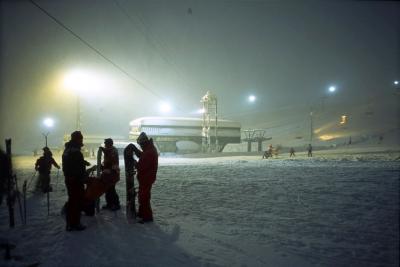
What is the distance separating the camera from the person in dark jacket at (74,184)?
6.48m

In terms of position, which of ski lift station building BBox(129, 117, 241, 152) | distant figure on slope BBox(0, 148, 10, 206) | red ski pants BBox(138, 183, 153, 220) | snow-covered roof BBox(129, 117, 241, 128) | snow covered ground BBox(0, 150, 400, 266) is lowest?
snow covered ground BBox(0, 150, 400, 266)

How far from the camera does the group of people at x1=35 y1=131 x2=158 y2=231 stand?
653cm

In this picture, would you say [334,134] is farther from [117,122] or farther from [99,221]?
[117,122]

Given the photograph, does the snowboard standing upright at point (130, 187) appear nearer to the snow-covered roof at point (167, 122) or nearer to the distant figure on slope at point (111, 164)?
the distant figure on slope at point (111, 164)

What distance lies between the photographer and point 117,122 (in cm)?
10506

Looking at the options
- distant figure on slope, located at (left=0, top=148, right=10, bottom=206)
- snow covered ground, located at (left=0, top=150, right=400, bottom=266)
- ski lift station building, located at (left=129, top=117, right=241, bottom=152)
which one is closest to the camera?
snow covered ground, located at (left=0, top=150, right=400, bottom=266)

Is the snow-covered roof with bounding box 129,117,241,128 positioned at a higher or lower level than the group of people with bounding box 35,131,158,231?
higher

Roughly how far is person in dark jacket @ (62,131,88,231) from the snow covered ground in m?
0.28

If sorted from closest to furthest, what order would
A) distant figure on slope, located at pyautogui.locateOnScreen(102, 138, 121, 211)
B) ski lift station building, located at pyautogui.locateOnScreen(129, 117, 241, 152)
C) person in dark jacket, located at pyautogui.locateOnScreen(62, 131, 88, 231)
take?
person in dark jacket, located at pyautogui.locateOnScreen(62, 131, 88, 231) < distant figure on slope, located at pyautogui.locateOnScreen(102, 138, 121, 211) < ski lift station building, located at pyautogui.locateOnScreen(129, 117, 241, 152)

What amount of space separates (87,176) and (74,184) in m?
0.59

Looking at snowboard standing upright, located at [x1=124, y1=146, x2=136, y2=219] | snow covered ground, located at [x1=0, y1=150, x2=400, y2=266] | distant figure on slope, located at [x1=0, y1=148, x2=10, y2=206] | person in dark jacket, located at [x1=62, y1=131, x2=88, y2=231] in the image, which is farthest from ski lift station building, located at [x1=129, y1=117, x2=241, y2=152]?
person in dark jacket, located at [x1=62, y1=131, x2=88, y2=231]

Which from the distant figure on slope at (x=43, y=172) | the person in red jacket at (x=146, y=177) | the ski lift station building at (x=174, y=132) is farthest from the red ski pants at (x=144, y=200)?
the ski lift station building at (x=174, y=132)

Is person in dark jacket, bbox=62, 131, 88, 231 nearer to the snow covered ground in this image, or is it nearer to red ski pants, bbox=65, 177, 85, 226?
red ski pants, bbox=65, 177, 85, 226

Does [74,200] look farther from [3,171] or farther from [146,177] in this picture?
[3,171]
